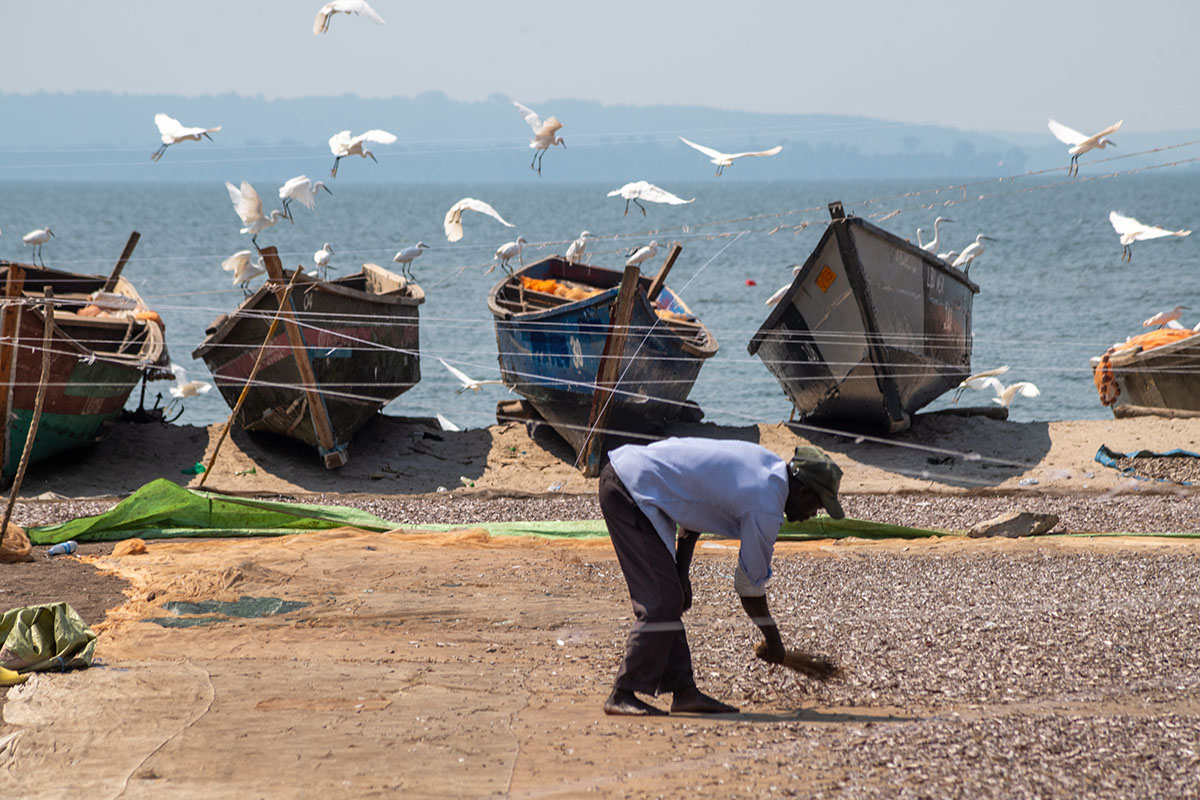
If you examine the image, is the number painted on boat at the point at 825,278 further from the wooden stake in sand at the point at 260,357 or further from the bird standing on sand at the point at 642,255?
the wooden stake in sand at the point at 260,357

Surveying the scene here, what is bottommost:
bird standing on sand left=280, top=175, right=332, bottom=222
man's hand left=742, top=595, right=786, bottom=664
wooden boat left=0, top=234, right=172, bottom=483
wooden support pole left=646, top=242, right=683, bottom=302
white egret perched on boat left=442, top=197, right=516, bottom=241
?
wooden boat left=0, top=234, right=172, bottom=483

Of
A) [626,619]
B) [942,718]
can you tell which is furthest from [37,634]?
[942,718]

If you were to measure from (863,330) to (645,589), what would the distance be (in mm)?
8903

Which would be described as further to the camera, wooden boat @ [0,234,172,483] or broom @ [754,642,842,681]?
wooden boat @ [0,234,172,483]

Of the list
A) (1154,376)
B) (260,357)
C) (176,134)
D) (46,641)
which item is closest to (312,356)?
(260,357)

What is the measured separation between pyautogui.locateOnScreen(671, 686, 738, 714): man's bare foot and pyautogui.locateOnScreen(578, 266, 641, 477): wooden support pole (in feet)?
23.9

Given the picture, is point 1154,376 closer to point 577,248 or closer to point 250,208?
point 577,248

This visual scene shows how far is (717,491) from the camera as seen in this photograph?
4.68 meters

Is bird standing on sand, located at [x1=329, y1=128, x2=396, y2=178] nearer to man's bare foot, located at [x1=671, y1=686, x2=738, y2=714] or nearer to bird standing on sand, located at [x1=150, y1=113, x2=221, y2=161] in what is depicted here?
bird standing on sand, located at [x1=150, y1=113, x2=221, y2=161]

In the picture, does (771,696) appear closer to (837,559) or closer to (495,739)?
(495,739)

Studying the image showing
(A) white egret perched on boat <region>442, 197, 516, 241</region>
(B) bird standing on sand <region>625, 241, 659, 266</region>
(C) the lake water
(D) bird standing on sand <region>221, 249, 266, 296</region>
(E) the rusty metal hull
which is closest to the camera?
(E) the rusty metal hull

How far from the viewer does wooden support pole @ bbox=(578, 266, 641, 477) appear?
12.2 m

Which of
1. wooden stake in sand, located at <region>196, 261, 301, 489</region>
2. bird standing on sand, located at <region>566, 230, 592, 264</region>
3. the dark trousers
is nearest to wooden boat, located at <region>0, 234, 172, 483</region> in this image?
wooden stake in sand, located at <region>196, 261, 301, 489</region>

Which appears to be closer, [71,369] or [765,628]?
[765,628]
